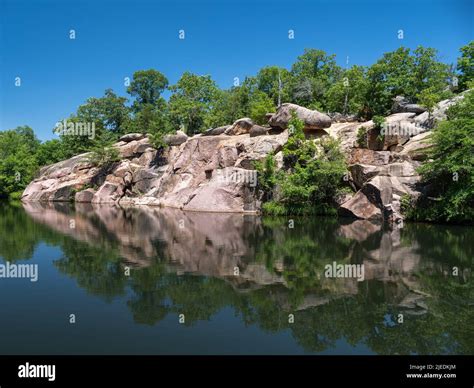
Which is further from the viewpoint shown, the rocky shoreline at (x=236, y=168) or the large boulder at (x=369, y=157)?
the large boulder at (x=369, y=157)

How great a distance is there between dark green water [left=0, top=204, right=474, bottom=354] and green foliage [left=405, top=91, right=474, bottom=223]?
477cm

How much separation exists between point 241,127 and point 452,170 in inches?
949

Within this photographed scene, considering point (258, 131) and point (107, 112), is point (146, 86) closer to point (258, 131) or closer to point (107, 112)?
point (107, 112)

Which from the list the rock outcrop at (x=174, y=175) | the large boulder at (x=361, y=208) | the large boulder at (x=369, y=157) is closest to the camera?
the large boulder at (x=361, y=208)

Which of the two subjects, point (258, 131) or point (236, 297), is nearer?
point (236, 297)

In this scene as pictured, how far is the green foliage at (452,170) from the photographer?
71.6 ft

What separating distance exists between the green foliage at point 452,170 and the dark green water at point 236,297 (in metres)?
4.77

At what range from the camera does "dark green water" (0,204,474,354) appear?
712 cm

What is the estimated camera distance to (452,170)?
21719mm

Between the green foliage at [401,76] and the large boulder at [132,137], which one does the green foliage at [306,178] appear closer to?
the green foliage at [401,76]

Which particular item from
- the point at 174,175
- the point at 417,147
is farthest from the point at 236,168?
the point at 417,147

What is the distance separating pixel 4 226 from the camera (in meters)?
23.8

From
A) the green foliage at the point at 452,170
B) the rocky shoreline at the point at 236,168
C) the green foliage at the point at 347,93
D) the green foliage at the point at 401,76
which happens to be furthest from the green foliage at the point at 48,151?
the green foliage at the point at 452,170

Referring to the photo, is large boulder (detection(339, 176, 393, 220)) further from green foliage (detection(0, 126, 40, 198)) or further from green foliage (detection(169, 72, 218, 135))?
green foliage (detection(0, 126, 40, 198))
